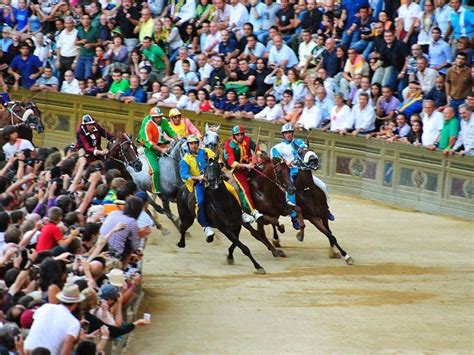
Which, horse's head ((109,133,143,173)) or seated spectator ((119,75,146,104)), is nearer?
horse's head ((109,133,143,173))

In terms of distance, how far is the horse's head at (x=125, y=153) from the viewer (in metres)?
21.4

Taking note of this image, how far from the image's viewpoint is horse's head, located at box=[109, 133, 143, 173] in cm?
2136

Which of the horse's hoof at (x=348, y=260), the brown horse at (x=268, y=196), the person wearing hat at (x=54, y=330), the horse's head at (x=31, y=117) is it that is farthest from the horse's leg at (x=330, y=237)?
the person wearing hat at (x=54, y=330)

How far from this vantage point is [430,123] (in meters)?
23.7

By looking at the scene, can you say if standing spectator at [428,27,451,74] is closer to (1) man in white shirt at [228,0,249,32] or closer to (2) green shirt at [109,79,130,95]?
(1) man in white shirt at [228,0,249,32]

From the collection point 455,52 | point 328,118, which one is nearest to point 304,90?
point 328,118

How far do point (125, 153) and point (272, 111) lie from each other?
5.26m

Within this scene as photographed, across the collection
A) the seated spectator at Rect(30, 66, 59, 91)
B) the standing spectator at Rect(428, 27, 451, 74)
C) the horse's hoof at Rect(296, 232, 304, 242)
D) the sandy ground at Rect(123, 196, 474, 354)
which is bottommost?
the sandy ground at Rect(123, 196, 474, 354)

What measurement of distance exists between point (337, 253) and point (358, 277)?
4.50ft

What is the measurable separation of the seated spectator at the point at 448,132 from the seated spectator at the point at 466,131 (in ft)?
0.36

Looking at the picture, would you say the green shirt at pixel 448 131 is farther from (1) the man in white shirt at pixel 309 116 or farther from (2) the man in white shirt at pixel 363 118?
(1) the man in white shirt at pixel 309 116

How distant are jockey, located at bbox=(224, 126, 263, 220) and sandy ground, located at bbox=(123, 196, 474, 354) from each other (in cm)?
93

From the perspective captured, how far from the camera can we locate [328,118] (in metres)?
25.4

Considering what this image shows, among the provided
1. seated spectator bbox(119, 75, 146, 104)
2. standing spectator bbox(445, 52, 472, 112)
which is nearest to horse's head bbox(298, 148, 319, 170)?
standing spectator bbox(445, 52, 472, 112)
